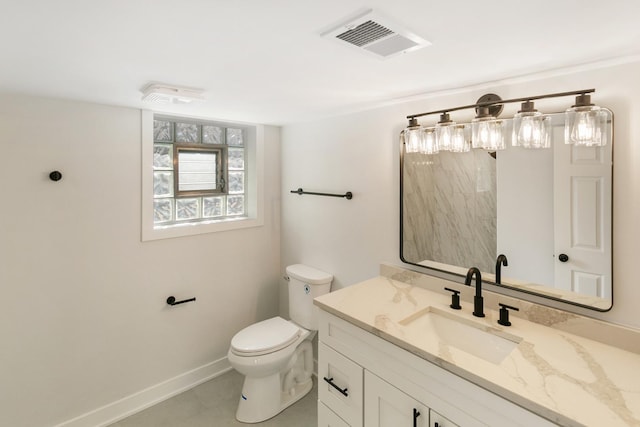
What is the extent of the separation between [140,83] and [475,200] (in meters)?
1.79

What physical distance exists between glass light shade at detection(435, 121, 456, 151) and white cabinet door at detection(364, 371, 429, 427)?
1197 mm

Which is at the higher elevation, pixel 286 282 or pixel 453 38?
pixel 453 38

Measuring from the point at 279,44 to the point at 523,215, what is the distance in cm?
131

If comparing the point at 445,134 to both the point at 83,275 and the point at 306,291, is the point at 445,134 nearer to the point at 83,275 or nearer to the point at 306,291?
the point at 306,291

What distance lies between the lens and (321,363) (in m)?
1.71

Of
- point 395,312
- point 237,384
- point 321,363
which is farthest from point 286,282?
point 395,312

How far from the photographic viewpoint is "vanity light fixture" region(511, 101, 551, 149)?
145 cm

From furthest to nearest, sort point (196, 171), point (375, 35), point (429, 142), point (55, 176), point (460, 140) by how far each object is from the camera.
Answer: point (196, 171) < point (55, 176) < point (429, 142) < point (460, 140) < point (375, 35)

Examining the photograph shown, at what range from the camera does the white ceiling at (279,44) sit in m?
0.93

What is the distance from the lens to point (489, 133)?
1.60 m

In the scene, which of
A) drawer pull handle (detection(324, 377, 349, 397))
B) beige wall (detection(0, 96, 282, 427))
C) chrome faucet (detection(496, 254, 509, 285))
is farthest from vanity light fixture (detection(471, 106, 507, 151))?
beige wall (detection(0, 96, 282, 427))

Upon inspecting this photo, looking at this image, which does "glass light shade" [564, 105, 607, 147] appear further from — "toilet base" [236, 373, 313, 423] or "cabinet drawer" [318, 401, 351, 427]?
"toilet base" [236, 373, 313, 423]

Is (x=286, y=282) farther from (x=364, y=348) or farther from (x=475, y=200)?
(x=475, y=200)

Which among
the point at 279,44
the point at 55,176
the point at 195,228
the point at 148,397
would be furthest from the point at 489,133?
the point at 148,397
